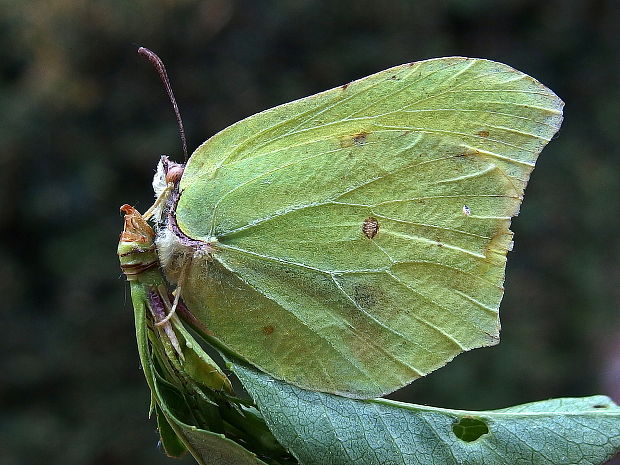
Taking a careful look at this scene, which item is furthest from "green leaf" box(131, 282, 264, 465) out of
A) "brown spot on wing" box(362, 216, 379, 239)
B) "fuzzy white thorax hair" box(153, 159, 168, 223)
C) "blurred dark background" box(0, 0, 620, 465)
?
"blurred dark background" box(0, 0, 620, 465)

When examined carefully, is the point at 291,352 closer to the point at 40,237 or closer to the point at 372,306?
the point at 372,306

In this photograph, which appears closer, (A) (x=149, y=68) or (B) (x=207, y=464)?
(B) (x=207, y=464)

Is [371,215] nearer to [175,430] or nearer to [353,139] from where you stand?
[353,139]

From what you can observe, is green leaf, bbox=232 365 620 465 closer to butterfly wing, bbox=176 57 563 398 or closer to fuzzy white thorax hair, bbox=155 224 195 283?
butterfly wing, bbox=176 57 563 398

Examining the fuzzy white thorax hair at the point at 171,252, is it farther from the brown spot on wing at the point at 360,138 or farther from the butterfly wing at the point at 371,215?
the brown spot on wing at the point at 360,138

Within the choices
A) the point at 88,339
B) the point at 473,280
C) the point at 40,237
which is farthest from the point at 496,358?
the point at 473,280

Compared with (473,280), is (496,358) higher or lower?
lower
